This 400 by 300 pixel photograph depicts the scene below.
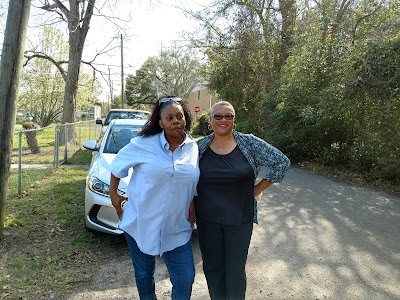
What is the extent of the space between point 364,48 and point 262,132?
22.1 feet

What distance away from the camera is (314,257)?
14.9 ft

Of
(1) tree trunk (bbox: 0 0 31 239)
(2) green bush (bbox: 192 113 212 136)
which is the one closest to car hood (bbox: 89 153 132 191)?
(1) tree trunk (bbox: 0 0 31 239)

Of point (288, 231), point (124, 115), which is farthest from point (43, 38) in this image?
point (288, 231)

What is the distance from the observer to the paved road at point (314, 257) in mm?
3650

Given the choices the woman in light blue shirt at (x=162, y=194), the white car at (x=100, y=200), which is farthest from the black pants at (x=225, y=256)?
the white car at (x=100, y=200)

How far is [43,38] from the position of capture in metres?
22.1

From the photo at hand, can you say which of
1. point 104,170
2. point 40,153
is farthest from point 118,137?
point 40,153

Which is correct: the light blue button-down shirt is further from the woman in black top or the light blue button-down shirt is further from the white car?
the white car

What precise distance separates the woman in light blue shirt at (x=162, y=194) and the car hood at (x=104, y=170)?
1.71 metres

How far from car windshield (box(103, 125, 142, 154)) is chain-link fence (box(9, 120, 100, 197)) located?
1.71 m

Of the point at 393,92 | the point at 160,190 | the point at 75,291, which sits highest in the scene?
the point at 393,92

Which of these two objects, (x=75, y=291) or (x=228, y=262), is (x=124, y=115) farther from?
(x=228, y=262)

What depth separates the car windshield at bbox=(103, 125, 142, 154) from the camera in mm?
6086

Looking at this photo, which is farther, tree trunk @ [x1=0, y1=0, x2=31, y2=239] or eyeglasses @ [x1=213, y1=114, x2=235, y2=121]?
tree trunk @ [x1=0, y1=0, x2=31, y2=239]
